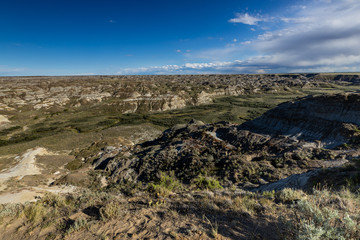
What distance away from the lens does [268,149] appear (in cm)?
2173

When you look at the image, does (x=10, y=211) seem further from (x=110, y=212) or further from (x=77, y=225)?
(x=110, y=212)

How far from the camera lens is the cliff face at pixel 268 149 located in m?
16.7

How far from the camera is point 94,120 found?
227ft

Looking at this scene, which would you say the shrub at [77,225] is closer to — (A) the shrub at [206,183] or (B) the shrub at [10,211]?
(B) the shrub at [10,211]

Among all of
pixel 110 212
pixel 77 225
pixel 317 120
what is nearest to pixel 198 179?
pixel 110 212

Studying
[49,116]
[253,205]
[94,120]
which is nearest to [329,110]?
[253,205]

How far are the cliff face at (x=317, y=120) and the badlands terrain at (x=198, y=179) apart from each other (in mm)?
128

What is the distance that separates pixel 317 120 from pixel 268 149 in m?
8.72

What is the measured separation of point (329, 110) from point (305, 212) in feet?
83.6

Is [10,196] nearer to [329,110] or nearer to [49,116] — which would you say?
[329,110]

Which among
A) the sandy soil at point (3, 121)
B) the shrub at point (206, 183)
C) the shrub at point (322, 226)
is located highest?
the shrub at point (322, 226)

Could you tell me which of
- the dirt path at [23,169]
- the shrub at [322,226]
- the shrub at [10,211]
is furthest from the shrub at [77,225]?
the dirt path at [23,169]

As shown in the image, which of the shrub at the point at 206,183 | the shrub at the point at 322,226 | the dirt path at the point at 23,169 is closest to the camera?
the shrub at the point at 322,226

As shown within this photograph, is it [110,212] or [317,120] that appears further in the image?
[317,120]
